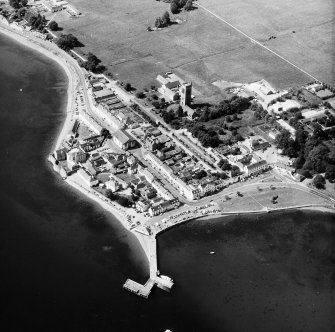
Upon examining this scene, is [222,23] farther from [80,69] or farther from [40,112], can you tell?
[40,112]

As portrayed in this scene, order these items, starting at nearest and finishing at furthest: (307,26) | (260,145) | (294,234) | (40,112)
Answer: (294,234) → (260,145) → (40,112) → (307,26)

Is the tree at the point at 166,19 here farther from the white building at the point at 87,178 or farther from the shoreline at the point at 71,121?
the white building at the point at 87,178

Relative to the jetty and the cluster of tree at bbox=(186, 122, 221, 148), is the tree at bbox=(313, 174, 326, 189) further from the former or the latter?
the jetty

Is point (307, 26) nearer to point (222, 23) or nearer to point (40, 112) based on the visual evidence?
point (222, 23)

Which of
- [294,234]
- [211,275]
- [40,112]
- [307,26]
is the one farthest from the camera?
[307,26]

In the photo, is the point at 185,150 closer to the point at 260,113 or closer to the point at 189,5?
the point at 260,113

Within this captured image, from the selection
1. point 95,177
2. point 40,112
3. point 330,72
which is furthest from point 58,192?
point 330,72

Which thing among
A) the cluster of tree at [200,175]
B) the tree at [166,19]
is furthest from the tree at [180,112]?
the tree at [166,19]

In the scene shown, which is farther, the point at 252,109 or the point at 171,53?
the point at 171,53
